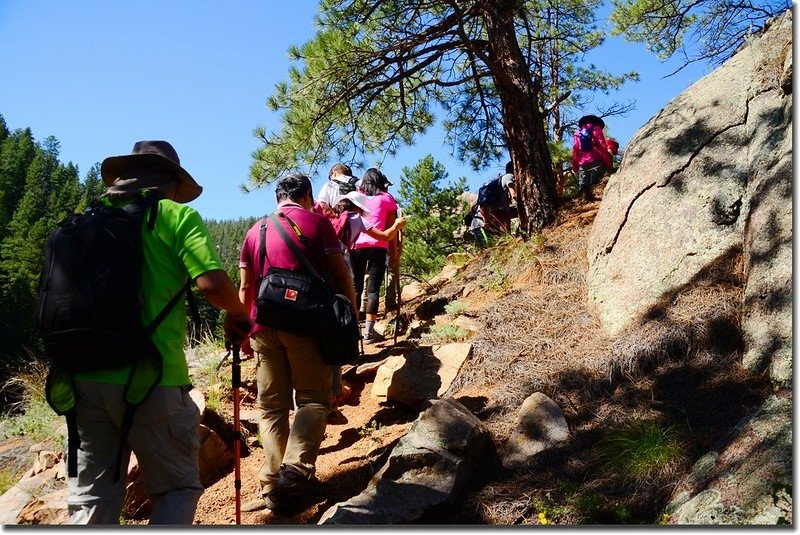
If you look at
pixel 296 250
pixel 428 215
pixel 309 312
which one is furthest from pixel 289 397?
pixel 428 215

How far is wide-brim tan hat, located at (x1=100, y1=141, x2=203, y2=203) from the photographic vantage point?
2789mm

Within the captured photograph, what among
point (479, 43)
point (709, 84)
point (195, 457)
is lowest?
point (195, 457)

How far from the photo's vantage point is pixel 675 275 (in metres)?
A: 4.41

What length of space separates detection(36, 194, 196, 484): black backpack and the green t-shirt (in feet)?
0.14

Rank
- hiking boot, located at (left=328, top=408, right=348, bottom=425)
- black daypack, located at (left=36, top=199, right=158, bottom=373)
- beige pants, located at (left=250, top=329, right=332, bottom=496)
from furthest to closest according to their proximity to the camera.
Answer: hiking boot, located at (left=328, top=408, right=348, bottom=425) → beige pants, located at (left=250, top=329, right=332, bottom=496) → black daypack, located at (left=36, top=199, right=158, bottom=373)

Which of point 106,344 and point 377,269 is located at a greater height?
point 377,269

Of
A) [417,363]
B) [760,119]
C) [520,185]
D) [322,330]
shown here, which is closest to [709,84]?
[760,119]

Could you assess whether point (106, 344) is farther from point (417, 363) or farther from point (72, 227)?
point (417, 363)

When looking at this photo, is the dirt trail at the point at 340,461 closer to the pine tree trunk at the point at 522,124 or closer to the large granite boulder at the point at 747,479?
the large granite boulder at the point at 747,479

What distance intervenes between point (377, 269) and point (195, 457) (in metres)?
3.89

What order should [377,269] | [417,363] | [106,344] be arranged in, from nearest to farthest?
[106,344] → [417,363] → [377,269]

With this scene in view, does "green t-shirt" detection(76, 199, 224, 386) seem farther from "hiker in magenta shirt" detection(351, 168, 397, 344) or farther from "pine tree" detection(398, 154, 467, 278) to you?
"pine tree" detection(398, 154, 467, 278)

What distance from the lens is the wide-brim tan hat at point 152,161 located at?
9.15 feet

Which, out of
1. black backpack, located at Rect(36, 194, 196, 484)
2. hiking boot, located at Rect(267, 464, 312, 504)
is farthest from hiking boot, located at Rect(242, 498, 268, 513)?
black backpack, located at Rect(36, 194, 196, 484)
